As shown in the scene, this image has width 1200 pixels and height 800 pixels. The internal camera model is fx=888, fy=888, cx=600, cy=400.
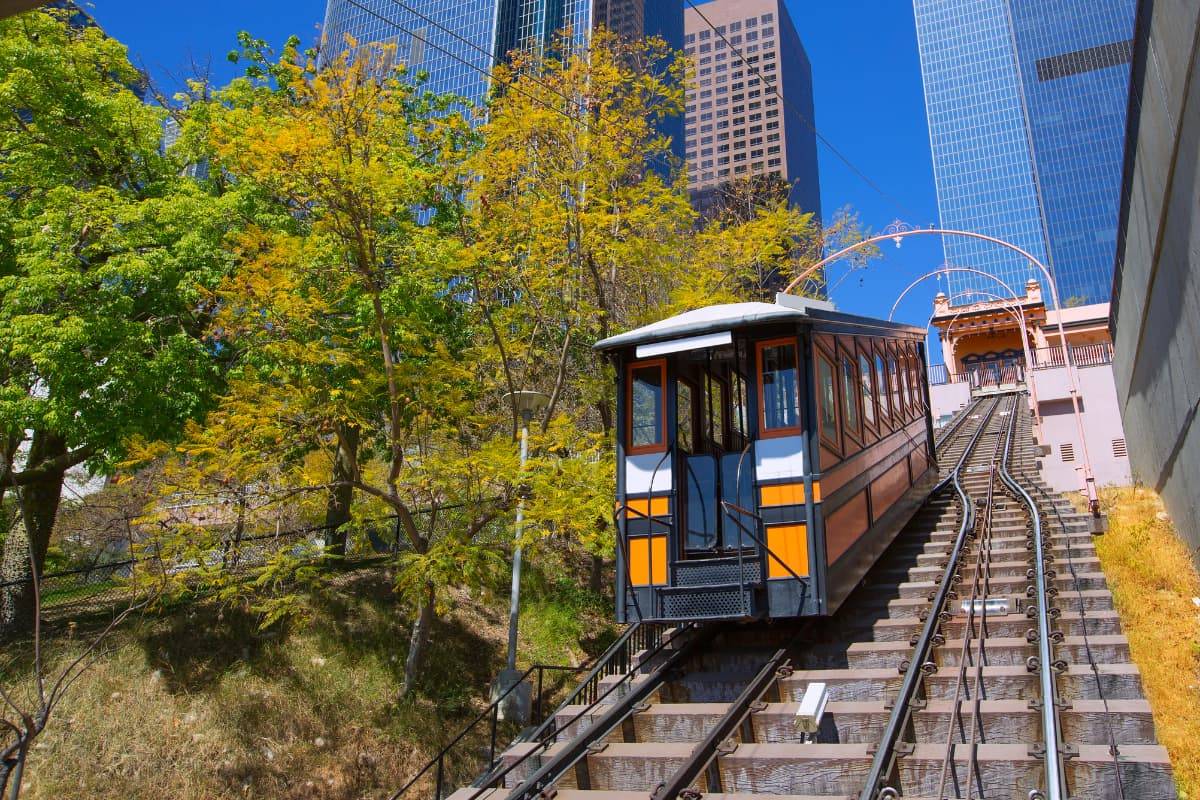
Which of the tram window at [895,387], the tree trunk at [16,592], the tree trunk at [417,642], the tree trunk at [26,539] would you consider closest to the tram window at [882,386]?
the tram window at [895,387]

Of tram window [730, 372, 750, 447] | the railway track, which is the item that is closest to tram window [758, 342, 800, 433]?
tram window [730, 372, 750, 447]

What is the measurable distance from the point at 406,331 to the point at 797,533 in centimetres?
747

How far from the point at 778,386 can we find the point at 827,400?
0.70m

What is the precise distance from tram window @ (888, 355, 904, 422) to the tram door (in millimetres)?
4371

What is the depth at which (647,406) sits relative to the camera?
9.66 metres

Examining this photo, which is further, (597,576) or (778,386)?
(597,576)

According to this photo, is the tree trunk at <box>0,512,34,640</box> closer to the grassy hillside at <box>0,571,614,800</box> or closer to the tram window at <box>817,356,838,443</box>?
the grassy hillside at <box>0,571,614,800</box>

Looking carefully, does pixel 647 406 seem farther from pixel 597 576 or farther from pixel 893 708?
pixel 597 576

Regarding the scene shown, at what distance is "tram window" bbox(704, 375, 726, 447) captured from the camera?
32.3ft

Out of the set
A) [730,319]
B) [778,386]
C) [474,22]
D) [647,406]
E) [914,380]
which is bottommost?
[647,406]

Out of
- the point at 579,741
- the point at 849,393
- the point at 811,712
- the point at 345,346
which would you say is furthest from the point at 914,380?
the point at 579,741

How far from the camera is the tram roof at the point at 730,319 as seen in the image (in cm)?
896

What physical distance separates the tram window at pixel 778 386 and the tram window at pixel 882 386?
142 inches

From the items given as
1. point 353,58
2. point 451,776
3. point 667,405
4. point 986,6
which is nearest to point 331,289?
point 353,58
